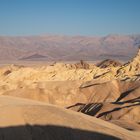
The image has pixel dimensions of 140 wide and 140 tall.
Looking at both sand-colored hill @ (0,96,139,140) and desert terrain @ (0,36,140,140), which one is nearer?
sand-colored hill @ (0,96,139,140)

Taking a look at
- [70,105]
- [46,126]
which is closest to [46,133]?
[46,126]

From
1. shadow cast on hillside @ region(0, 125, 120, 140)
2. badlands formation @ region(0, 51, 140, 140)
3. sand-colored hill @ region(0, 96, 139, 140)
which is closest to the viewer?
shadow cast on hillside @ region(0, 125, 120, 140)

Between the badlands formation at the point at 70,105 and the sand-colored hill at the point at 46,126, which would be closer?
the sand-colored hill at the point at 46,126

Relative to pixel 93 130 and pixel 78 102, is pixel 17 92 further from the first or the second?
pixel 93 130

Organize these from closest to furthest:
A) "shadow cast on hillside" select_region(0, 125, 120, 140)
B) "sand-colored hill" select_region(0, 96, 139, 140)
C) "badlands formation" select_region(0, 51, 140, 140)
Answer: "shadow cast on hillside" select_region(0, 125, 120, 140)
"sand-colored hill" select_region(0, 96, 139, 140)
"badlands formation" select_region(0, 51, 140, 140)

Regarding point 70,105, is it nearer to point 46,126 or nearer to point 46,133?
point 46,126

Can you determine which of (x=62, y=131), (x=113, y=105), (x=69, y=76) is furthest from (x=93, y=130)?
(x=69, y=76)

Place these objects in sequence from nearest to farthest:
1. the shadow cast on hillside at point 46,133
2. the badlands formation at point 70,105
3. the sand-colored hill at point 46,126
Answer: the shadow cast on hillside at point 46,133
the sand-colored hill at point 46,126
the badlands formation at point 70,105
